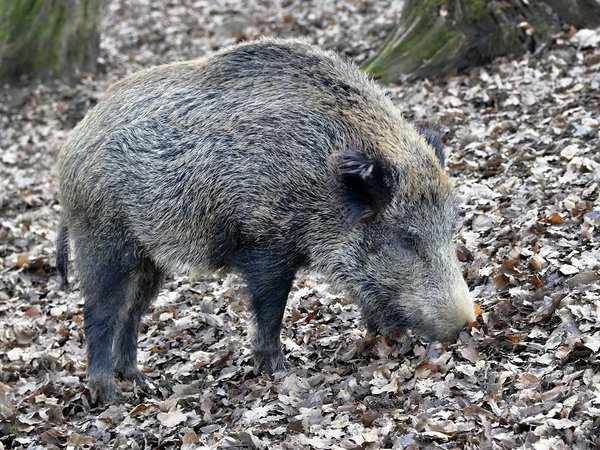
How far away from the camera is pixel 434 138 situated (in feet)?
20.0

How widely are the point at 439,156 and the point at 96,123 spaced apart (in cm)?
262

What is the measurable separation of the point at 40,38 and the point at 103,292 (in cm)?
958

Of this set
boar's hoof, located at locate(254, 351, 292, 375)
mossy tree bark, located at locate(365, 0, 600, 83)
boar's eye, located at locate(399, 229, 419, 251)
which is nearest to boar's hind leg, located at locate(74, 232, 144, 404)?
boar's hoof, located at locate(254, 351, 292, 375)

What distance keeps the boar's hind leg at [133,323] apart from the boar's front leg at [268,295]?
1.14 metres

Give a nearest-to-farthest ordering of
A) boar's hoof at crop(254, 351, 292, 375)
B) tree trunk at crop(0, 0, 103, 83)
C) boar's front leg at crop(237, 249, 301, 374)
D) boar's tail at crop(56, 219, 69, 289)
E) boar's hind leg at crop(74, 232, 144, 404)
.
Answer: boar's front leg at crop(237, 249, 301, 374)
boar's hoof at crop(254, 351, 292, 375)
boar's hind leg at crop(74, 232, 144, 404)
boar's tail at crop(56, 219, 69, 289)
tree trunk at crop(0, 0, 103, 83)

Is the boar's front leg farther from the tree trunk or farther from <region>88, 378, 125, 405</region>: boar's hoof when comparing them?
the tree trunk

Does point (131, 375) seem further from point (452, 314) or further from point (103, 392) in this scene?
point (452, 314)

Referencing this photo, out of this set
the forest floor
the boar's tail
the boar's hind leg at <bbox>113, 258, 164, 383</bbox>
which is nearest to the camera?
the forest floor

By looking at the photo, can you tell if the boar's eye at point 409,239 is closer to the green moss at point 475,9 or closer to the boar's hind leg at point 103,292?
the boar's hind leg at point 103,292

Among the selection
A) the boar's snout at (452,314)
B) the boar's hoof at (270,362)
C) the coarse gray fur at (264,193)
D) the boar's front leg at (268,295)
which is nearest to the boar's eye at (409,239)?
the coarse gray fur at (264,193)

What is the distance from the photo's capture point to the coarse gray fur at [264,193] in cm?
574

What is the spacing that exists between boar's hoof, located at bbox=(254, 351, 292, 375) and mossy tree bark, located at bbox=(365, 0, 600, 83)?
5477 millimetres

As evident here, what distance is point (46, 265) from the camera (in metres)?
9.27

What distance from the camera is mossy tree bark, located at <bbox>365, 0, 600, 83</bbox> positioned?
406 inches
